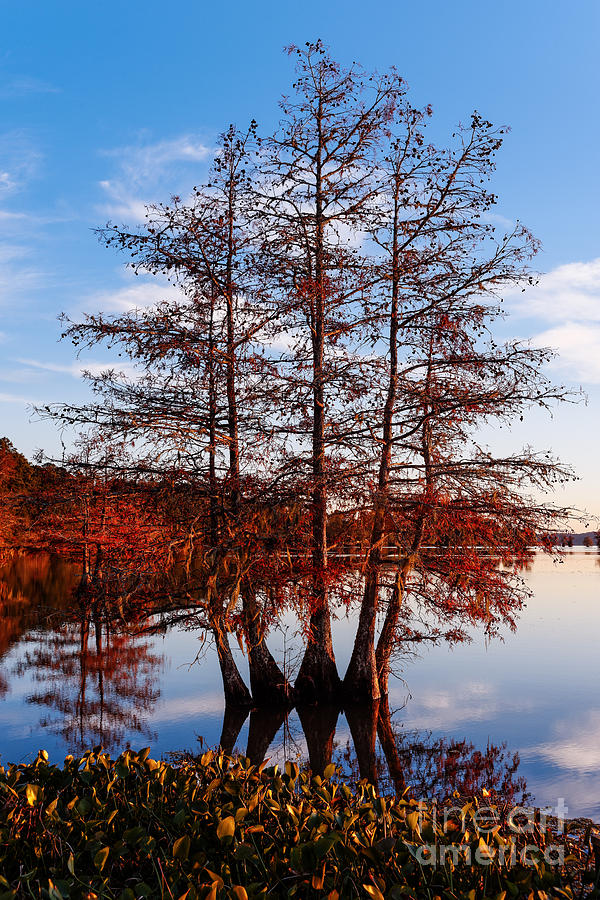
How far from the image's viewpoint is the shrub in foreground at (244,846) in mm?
3773

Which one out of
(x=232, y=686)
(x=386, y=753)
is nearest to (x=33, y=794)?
(x=386, y=753)

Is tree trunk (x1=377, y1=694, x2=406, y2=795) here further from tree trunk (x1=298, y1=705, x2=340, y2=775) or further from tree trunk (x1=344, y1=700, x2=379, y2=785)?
tree trunk (x1=298, y1=705, x2=340, y2=775)

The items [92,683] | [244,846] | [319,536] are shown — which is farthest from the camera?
[92,683]

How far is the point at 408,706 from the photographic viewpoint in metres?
16.9

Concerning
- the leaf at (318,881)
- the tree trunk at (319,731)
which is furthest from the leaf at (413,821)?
the tree trunk at (319,731)

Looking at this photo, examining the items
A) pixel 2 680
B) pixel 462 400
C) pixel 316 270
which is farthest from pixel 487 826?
pixel 2 680

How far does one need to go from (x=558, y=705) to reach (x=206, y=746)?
337 inches

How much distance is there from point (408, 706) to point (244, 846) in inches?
536

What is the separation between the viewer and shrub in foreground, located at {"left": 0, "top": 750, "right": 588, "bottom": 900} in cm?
377

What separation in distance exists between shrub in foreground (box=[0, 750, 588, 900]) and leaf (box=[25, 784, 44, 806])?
11 mm

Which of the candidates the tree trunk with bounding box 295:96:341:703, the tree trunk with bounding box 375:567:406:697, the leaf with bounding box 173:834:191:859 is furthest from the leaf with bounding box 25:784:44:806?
the tree trunk with bounding box 375:567:406:697

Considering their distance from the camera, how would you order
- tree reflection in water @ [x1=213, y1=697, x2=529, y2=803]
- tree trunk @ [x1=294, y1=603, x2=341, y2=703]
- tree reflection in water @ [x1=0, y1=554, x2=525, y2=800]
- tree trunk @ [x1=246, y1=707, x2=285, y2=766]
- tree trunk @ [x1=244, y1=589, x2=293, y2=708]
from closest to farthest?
tree reflection in water @ [x1=213, y1=697, x2=529, y2=803]
tree reflection in water @ [x1=0, y1=554, x2=525, y2=800]
tree trunk @ [x1=246, y1=707, x2=285, y2=766]
tree trunk @ [x1=244, y1=589, x2=293, y2=708]
tree trunk @ [x1=294, y1=603, x2=341, y2=703]

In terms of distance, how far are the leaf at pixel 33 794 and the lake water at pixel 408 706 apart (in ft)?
23.5

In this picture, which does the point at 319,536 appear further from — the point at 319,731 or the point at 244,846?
the point at 244,846
